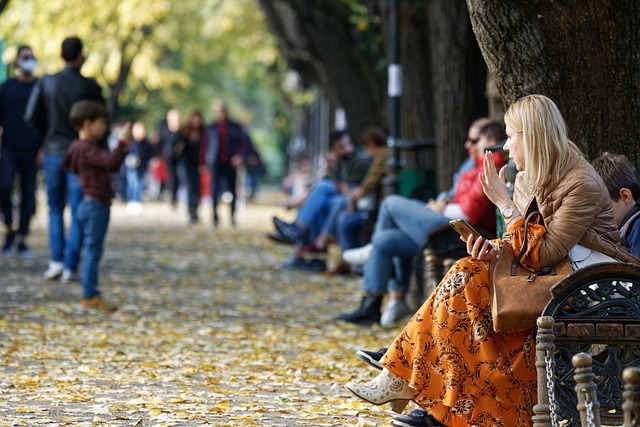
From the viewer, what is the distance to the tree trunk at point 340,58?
2167cm

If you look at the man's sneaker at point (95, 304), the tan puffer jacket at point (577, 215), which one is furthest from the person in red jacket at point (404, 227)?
the tan puffer jacket at point (577, 215)

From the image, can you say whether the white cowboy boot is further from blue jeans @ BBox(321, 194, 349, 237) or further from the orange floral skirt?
blue jeans @ BBox(321, 194, 349, 237)

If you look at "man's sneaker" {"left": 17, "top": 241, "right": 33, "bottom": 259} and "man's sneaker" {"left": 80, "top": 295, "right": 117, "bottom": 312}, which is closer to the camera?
"man's sneaker" {"left": 80, "top": 295, "right": 117, "bottom": 312}

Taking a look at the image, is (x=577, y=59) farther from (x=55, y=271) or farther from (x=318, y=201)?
(x=318, y=201)

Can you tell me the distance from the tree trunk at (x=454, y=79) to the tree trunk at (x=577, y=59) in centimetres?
600

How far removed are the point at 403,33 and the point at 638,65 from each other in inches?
333

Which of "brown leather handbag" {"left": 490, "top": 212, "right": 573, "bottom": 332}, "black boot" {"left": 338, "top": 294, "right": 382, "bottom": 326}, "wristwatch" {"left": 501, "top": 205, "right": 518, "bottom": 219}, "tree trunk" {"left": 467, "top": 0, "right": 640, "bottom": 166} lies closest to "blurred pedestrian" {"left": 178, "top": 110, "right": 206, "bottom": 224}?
"black boot" {"left": 338, "top": 294, "right": 382, "bottom": 326}

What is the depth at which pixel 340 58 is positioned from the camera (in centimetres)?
2234

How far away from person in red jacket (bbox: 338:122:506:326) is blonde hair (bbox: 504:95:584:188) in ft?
11.1

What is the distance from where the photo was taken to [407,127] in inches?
627

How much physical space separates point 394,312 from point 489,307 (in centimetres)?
449

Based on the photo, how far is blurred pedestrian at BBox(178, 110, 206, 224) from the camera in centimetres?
2438

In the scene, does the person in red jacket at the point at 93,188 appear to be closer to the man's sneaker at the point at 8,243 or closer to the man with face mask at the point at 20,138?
the man with face mask at the point at 20,138

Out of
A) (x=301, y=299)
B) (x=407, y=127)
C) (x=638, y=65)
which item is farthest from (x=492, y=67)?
(x=407, y=127)
